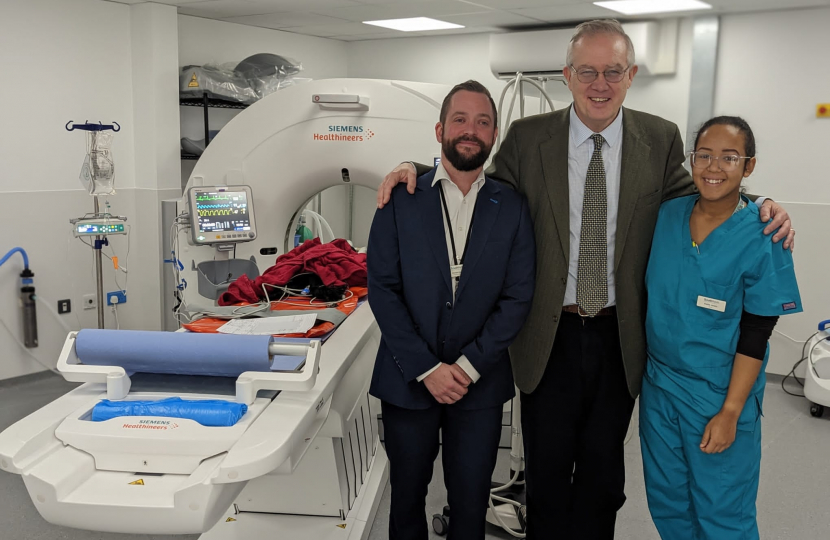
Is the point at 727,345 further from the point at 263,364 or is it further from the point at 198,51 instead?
the point at 198,51

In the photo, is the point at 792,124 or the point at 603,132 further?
the point at 792,124

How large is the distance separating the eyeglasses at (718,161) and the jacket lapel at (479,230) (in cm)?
45

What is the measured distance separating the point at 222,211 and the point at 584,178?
5.99 ft

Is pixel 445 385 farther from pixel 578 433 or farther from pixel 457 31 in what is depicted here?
pixel 457 31

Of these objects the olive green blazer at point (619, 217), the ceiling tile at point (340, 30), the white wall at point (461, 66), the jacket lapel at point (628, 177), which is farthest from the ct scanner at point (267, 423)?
the white wall at point (461, 66)

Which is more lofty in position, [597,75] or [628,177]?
[597,75]

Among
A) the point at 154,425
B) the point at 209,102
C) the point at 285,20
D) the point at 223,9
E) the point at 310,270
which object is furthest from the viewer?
the point at 285,20

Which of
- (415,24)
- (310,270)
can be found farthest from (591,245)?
(415,24)

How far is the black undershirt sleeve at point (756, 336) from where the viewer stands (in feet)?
5.20

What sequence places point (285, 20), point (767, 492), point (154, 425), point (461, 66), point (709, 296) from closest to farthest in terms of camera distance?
point (154, 425) < point (709, 296) < point (767, 492) < point (285, 20) < point (461, 66)

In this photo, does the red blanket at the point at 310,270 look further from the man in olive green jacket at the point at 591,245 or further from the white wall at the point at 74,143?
the white wall at the point at 74,143

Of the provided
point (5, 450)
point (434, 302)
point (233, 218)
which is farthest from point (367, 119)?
point (5, 450)

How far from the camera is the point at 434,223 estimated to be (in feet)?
5.63

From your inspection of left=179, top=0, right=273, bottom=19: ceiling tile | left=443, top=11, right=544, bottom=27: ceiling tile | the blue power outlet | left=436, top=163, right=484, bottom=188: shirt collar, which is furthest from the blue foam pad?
left=443, top=11, right=544, bottom=27: ceiling tile
